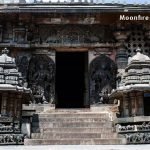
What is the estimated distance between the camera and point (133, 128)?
41.0 ft

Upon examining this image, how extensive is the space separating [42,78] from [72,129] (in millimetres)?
4761

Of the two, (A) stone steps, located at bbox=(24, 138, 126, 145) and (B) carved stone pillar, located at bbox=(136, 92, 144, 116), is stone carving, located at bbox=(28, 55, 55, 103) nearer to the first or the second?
(B) carved stone pillar, located at bbox=(136, 92, 144, 116)

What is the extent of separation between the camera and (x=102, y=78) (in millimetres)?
17234

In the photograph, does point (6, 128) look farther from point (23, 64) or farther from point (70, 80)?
point (70, 80)

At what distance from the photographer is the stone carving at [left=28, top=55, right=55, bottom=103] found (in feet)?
55.4

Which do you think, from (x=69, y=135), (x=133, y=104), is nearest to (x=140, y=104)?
(x=133, y=104)

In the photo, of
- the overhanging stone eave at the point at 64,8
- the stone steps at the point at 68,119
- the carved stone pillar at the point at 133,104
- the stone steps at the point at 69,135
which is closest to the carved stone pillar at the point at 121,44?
the overhanging stone eave at the point at 64,8

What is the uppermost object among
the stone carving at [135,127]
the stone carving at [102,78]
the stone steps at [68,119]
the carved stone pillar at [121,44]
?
the carved stone pillar at [121,44]

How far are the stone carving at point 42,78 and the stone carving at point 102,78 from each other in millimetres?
1841

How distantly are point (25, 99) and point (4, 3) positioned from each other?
5.70 metres

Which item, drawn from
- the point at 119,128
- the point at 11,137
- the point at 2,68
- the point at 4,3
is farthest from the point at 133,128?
the point at 4,3

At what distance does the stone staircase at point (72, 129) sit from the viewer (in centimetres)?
1163

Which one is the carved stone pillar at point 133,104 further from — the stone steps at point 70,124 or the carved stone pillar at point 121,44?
the carved stone pillar at point 121,44

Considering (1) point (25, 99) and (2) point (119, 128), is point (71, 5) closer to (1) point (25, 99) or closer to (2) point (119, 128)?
(1) point (25, 99)
